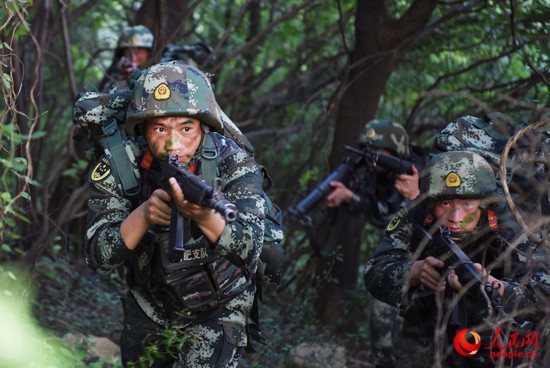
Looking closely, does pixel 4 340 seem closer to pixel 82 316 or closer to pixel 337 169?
pixel 82 316

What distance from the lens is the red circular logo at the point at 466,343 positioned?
4074mm

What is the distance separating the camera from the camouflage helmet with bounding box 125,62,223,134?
3.55 meters

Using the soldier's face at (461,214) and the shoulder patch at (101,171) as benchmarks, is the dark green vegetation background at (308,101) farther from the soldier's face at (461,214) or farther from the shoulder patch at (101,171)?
the shoulder patch at (101,171)

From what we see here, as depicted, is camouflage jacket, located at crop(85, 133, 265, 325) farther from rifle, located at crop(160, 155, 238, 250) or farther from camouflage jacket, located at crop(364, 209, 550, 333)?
camouflage jacket, located at crop(364, 209, 550, 333)

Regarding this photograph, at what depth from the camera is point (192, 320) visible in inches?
148

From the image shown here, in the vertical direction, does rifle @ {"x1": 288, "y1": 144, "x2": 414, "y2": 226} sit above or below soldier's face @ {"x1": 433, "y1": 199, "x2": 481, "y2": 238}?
below

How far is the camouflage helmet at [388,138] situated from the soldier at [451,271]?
1.64m

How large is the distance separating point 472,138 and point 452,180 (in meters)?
0.84

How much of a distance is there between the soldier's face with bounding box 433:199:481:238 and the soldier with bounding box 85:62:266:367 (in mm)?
1071

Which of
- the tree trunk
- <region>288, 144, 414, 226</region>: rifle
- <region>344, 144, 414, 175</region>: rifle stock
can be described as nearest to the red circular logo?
<region>344, 144, 414, 175</region>: rifle stock

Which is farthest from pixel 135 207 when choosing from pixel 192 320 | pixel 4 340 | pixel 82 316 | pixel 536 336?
pixel 82 316

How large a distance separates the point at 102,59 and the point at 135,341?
275 inches

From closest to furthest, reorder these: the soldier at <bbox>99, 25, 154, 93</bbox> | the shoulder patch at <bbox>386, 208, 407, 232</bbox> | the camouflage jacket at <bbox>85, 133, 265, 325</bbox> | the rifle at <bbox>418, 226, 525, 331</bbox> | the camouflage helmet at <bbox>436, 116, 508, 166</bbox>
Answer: the camouflage jacket at <bbox>85, 133, 265, 325</bbox>
the rifle at <bbox>418, 226, 525, 331</bbox>
the shoulder patch at <bbox>386, 208, 407, 232</bbox>
the camouflage helmet at <bbox>436, 116, 508, 166</bbox>
the soldier at <bbox>99, 25, 154, 93</bbox>

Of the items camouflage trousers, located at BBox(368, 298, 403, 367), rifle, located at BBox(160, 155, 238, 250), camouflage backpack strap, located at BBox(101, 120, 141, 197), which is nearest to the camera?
rifle, located at BBox(160, 155, 238, 250)
